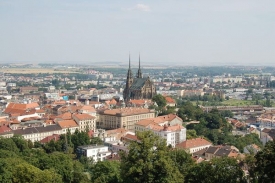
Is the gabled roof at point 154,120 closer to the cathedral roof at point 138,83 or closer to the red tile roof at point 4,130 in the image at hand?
the red tile roof at point 4,130

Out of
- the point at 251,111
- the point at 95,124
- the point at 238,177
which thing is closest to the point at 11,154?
the point at 238,177

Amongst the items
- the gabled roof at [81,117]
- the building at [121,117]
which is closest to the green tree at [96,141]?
the gabled roof at [81,117]

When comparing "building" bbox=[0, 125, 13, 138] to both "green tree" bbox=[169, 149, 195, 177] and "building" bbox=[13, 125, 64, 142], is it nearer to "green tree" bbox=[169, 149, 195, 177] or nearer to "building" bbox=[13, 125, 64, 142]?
"building" bbox=[13, 125, 64, 142]

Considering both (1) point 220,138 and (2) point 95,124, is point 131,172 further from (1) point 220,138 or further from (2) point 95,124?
(2) point 95,124

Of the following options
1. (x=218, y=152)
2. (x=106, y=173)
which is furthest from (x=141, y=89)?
(x=106, y=173)

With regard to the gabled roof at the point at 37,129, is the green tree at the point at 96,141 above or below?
below

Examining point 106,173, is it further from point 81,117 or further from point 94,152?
point 81,117
